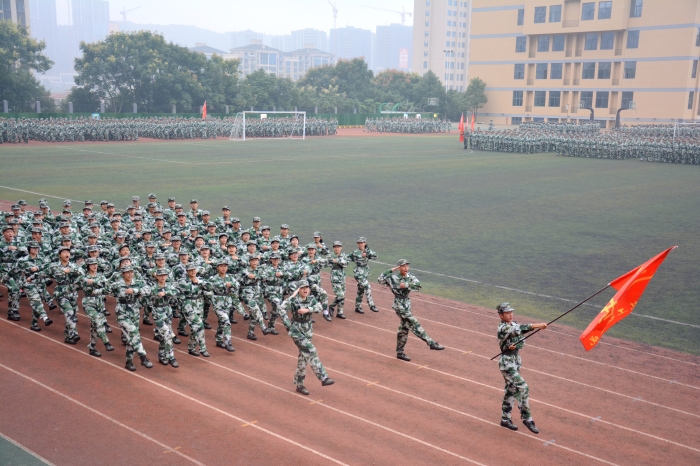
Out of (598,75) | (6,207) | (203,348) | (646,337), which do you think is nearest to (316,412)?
(203,348)

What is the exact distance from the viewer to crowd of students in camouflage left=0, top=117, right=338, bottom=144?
5272 cm

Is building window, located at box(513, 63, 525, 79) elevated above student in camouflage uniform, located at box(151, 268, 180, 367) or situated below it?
above

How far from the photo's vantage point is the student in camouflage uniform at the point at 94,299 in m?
11.1

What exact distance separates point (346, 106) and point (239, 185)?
69622 mm

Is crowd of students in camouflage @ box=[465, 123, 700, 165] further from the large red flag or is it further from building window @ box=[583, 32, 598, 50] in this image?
the large red flag

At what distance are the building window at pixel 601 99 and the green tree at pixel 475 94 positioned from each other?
15.8m

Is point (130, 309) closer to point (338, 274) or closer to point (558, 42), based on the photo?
point (338, 274)

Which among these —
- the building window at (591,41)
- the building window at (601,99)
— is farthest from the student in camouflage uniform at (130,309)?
the building window at (591,41)

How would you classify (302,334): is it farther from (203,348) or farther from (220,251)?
(220,251)

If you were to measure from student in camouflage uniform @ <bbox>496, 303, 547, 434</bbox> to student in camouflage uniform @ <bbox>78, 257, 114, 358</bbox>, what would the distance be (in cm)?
627

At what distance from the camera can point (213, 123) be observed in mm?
63875

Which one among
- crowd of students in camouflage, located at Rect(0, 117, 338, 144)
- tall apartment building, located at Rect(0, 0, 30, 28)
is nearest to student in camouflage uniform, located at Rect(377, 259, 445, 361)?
crowd of students in camouflage, located at Rect(0, 117, 338, 144)

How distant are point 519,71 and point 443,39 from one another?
103 m

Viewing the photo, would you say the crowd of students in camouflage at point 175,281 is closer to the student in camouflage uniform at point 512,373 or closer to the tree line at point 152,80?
the student in camouflage uniform at point 512,373
